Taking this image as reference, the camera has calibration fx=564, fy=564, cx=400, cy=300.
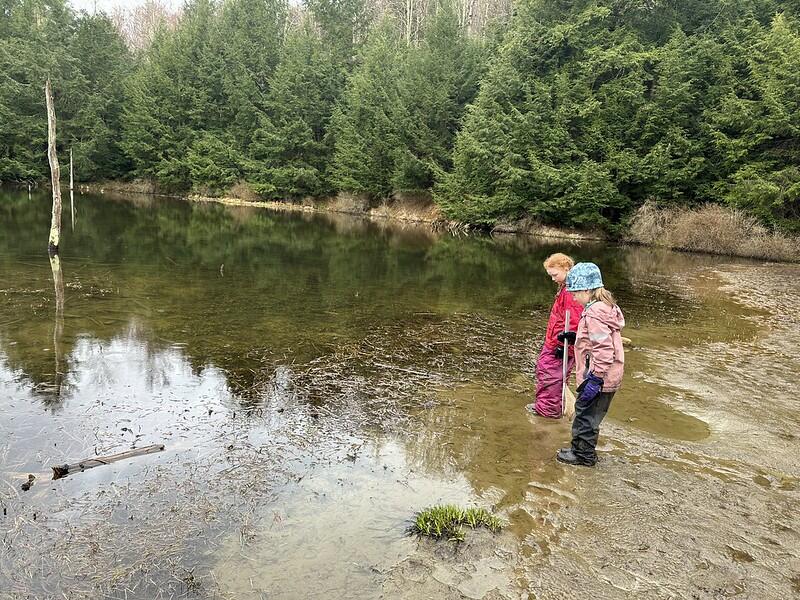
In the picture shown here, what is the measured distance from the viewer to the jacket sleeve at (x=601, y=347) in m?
4.96

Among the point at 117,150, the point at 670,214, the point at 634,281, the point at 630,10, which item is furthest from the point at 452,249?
the point at 117,150

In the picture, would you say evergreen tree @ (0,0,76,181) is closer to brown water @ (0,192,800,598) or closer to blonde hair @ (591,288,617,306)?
brown water @ (0,192,800,598)

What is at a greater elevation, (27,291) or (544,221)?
(544,221)

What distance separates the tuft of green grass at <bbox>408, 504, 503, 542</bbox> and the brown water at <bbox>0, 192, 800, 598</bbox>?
0.10 m

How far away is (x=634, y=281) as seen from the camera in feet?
55.8

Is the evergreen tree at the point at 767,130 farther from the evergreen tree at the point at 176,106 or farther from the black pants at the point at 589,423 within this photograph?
the evergreen tree at the point at 176,106

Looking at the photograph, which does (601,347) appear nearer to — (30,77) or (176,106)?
(176,106)

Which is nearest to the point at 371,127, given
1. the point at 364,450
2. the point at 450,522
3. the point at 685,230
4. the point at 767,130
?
the point at 685,230

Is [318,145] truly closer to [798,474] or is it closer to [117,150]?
[117,150]

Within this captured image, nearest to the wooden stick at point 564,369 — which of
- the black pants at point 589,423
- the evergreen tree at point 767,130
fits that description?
the black pants at point 589,423

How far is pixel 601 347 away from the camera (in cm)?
499

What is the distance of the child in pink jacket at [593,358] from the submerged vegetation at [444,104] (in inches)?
915

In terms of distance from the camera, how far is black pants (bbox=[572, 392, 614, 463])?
512 cm

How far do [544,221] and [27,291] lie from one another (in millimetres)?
26541
